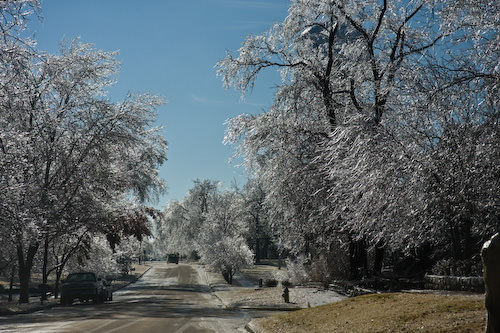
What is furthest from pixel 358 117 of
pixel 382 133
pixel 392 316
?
pixel 392 316

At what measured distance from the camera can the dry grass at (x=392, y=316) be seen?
8981 mm

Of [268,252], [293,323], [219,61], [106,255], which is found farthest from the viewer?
[268,252]

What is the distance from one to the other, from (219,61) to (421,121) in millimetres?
11443

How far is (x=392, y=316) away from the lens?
421 inches

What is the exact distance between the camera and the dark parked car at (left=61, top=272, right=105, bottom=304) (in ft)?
86.9

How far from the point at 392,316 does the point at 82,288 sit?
65.0 ft

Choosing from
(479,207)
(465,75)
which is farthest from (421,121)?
(479,207)

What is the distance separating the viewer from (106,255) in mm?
46250

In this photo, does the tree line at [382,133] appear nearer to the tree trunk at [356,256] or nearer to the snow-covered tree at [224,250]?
the tree trunk at [356,256]

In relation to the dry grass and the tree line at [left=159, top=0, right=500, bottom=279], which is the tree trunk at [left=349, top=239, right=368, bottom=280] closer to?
the tree line at [left=159, top=0, right=500, bottom=279]

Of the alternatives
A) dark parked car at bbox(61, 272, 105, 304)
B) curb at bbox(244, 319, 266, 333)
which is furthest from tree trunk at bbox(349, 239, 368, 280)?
dark parked car at bbox(61, 272, 105, 304)

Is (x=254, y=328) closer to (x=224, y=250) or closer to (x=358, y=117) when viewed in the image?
(x=358, y=117)

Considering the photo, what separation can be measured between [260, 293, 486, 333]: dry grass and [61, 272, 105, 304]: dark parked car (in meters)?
14.6

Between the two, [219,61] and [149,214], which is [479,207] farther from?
[149,214]
